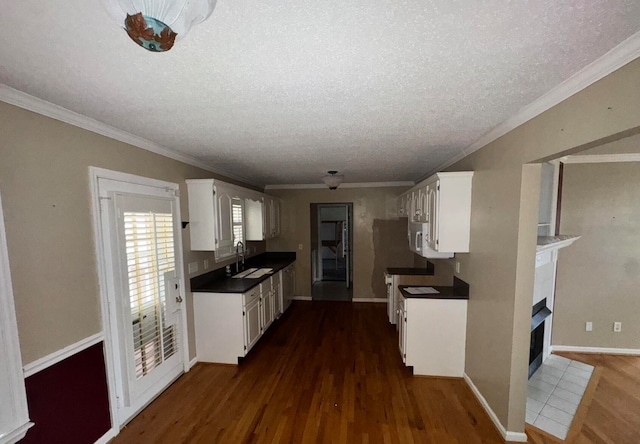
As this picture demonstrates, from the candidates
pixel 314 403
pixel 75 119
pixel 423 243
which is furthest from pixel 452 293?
pixel 75 119

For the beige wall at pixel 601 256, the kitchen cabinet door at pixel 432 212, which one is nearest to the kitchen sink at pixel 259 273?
the kitchen cabinet door at pixel 432 212

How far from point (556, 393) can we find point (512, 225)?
206 cm

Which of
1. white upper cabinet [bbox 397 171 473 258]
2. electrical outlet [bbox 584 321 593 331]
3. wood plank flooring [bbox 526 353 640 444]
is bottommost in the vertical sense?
wood plank flooring [bbox 526 353 640 444]

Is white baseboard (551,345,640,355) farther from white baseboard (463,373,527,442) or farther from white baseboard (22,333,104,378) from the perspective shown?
white baseboard (22,333,104,378)

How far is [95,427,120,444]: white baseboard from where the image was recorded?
73.2 inches

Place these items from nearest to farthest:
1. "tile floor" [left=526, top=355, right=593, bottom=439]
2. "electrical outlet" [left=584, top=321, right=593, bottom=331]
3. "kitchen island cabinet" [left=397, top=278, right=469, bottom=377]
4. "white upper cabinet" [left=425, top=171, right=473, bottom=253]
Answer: "tile floor" [left=526, top=355, right=593, bottom=439] < "white upper cabinet" [left=425, top=171, right=473, bottom=253] < "kitchen island cabinet" [left=397, top=278, right=469, bottom=377] < "electrical outlet" [left=584, top=321, right=593, bottom=331]

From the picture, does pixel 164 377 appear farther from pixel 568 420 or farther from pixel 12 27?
pixel 568 420

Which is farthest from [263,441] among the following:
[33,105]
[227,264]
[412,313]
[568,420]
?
[33,105]

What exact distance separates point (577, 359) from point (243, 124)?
4631mm

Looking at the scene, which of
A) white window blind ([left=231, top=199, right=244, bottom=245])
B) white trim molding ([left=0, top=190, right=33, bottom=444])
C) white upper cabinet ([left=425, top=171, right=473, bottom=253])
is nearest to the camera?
white trim molding ([left=0, top=190, right=33, bottom=444])

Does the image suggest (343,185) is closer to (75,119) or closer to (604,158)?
(604,158)

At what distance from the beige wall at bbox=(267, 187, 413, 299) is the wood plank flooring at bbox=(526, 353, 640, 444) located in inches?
110

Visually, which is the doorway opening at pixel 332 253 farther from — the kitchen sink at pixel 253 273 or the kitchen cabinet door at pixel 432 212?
the kitchen cabinet door at pixel 432 212

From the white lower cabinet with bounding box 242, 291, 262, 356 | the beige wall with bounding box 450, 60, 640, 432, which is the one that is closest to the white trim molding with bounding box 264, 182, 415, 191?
the beige wall with bounding box 450, 60, 640, 432
